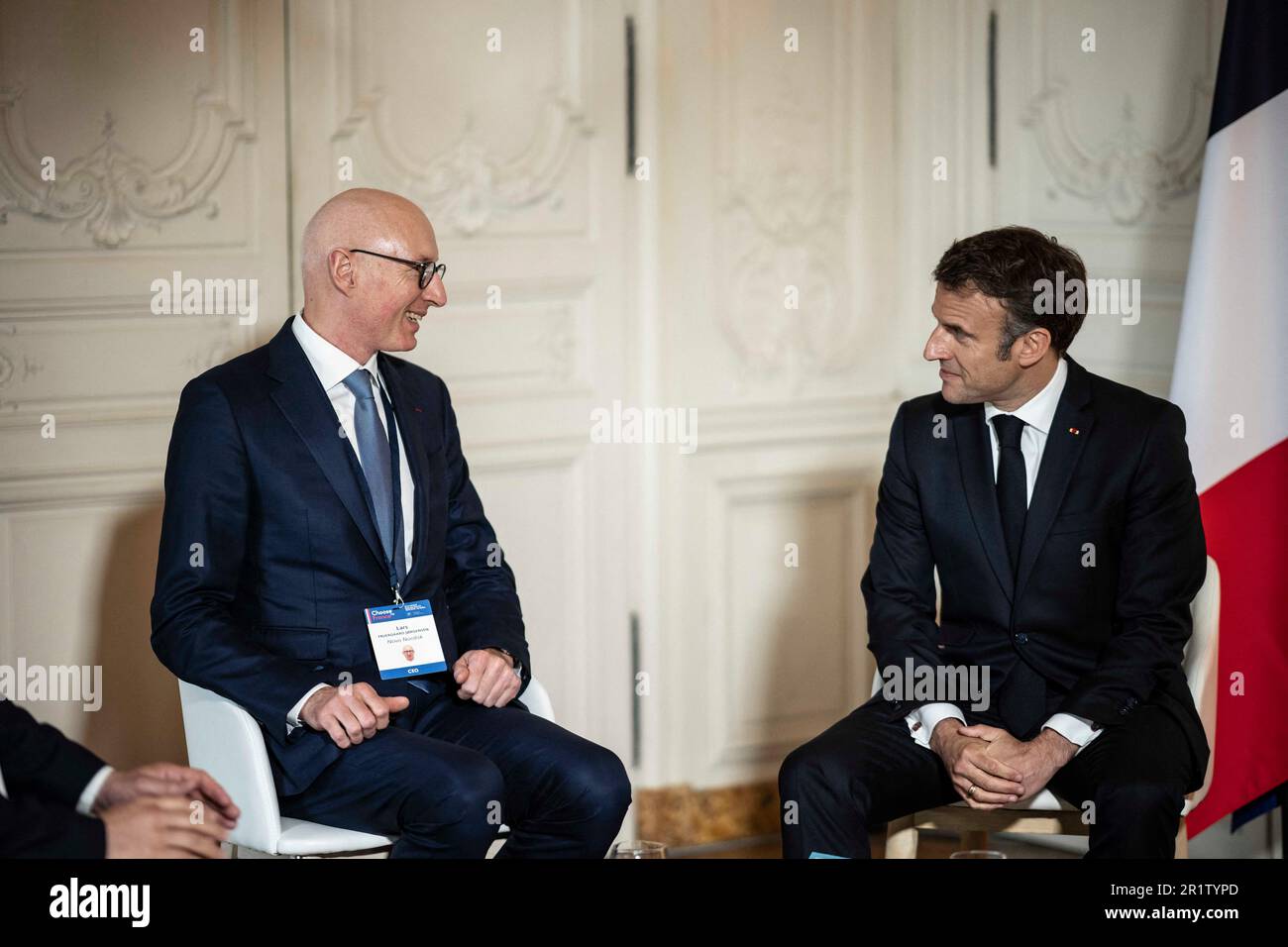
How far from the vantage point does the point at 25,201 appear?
3.48 m

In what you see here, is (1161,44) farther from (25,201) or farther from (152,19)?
(25,201)

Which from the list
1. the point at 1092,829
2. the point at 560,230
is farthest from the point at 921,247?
the point at 1092,829

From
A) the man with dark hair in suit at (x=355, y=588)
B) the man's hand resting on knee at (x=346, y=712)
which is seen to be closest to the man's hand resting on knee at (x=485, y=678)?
the man with dark hair in suit at (x=355, y=588)

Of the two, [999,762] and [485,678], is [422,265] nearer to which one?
[485,678]

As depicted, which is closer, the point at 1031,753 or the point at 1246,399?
the point at 1031,753

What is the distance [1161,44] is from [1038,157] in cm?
45

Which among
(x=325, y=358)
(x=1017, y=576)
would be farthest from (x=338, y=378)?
(x=1017, y=576)

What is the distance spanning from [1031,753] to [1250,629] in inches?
40.8

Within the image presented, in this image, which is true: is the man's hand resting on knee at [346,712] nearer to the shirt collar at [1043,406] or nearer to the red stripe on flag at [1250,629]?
the shirt collar at [1043,406]

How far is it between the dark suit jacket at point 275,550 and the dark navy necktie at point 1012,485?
117cm

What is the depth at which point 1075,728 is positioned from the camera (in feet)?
9.66

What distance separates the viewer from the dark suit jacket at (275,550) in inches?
109

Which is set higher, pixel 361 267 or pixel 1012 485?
pixel 361 267
